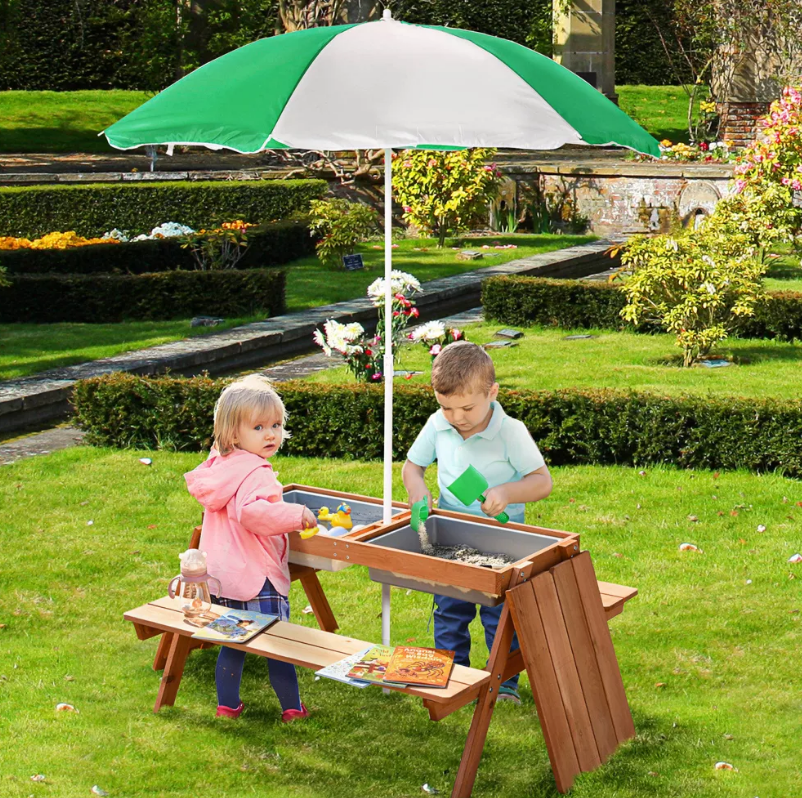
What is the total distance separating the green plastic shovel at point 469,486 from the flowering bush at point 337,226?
43.7 ft

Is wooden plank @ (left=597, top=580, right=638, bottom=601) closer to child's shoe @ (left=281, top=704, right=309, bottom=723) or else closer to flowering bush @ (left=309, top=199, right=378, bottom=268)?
child's shoe @ (left=281, top=704, right=309, bottom=723)

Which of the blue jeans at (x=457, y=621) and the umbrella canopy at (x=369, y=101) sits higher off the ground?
the umbrella canopy at (x=369, y=101)

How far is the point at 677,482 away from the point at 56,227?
1405 centimetres

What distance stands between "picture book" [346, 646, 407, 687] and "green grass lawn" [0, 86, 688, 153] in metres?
25.9

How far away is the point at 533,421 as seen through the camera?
809 centimetres

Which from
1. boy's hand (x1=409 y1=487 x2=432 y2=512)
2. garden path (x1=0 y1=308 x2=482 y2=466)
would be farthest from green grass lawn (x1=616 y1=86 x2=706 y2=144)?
boy's hand (x1=409 y1=487 x2=432 y2=512)

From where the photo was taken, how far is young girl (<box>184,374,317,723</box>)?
4.25 meters

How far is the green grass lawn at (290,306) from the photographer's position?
38.0 ft

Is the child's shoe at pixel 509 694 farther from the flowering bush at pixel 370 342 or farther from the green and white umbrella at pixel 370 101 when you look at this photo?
the flowering bush at pixel 370 342

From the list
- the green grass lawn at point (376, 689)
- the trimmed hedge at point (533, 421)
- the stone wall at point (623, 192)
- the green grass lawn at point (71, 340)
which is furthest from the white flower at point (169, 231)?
the green grass lawn at point (376, 689)

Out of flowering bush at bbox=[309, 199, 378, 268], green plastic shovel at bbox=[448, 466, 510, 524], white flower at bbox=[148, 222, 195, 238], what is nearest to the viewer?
green plastic shovel at bbox=[448, 466, 510, 524]

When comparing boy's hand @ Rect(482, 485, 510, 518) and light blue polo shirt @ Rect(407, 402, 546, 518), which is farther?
light blue polo shirt @ Rect(407, 402, 546, 518)

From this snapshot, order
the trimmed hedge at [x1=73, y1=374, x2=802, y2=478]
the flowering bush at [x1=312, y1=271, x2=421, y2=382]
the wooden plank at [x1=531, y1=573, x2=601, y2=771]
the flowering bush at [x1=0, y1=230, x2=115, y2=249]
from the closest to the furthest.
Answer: the wooden plank at [x1=531, y1=573, x2=601, y2=771], the trimmed hedge at [x1=73, y1=374, x2=802, y2=478], the flowering bush at [x1=312, y1=271, x2=421, y2=382], the flowering bush at [x1=0, y1=230, x2=115, y2=249]

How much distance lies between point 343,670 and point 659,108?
3139 centimetres
